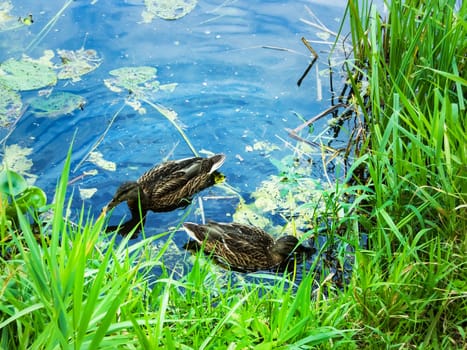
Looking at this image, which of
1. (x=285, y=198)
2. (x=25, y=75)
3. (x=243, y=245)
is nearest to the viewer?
(x=243, y=245)

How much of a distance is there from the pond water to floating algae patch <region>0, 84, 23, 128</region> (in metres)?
0.06

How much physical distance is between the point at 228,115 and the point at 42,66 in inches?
58.4

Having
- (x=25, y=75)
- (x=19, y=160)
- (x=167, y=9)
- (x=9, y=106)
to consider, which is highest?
(x=167, y=9)

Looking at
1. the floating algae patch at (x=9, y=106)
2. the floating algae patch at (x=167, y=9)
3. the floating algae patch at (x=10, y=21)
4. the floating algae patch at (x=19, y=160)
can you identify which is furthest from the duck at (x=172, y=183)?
the floating algae patch at (x=10, y=21)

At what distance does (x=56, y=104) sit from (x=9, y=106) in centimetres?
32

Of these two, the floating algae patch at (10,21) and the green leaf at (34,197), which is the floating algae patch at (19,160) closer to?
the green leaf at (34,197)

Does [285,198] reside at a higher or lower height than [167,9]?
lower

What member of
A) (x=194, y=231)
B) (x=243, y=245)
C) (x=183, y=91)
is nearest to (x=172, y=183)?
(x=194, y=231)

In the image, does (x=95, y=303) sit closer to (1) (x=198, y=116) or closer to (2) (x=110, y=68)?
(1) (x=198, y=116)

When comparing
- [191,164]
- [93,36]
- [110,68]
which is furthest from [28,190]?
[93,36]

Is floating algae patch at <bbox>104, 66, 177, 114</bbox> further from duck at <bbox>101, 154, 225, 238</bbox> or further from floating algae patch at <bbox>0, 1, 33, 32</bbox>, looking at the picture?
floating algae patch at <bbox>0, 1, 33, 32</bbox>

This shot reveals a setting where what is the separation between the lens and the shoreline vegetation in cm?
219

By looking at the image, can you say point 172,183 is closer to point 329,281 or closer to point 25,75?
point 329,281

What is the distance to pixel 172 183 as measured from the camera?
414 centimetres
